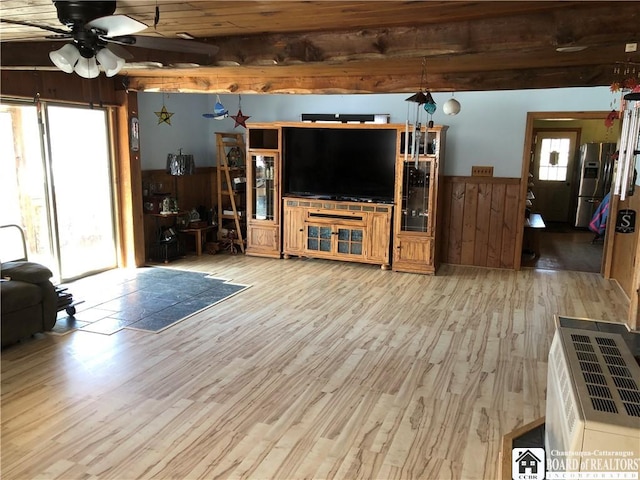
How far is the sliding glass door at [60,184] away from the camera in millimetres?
5090

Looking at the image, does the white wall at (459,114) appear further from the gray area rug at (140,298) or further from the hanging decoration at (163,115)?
the gray area rug at (140,298)

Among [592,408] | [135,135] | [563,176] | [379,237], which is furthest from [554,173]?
[592,408]

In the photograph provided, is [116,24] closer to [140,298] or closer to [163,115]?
[140,298]

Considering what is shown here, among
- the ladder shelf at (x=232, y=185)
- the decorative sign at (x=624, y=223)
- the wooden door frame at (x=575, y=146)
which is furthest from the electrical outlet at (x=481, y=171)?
the wooden door frame at (x=575, y=146)

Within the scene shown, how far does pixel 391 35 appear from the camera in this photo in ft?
11.0

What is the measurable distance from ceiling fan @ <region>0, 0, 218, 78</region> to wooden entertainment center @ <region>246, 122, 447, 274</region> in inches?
144

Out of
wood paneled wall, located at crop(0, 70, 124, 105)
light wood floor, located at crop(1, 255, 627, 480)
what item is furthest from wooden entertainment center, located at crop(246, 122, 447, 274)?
wood paneled wall, located at crop(0, 70, 124, 105)

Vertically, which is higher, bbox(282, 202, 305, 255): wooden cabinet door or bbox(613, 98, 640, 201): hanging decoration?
bbox(613, 98, 640, 201): hanging decoration

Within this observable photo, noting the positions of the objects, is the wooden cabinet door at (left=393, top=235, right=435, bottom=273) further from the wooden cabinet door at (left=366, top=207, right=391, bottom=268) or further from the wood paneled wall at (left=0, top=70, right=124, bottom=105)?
the wood paneled wall at (left=0, top=70, right=124, bottom=105)

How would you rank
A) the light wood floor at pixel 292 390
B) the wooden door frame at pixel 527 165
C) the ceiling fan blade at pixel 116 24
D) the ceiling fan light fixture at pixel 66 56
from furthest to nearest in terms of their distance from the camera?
the wooden door frame at pixel 527 165, the ceiling fan light fixture at pixel 66 56, the light wood floor at pixel 292 390, the ceiling fan blade at pixel 116 24

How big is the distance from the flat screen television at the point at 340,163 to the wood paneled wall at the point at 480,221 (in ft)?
3.24

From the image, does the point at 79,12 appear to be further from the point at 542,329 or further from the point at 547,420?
the point at 542,329

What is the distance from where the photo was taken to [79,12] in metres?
2.43

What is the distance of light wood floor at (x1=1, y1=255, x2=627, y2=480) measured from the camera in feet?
8.33
